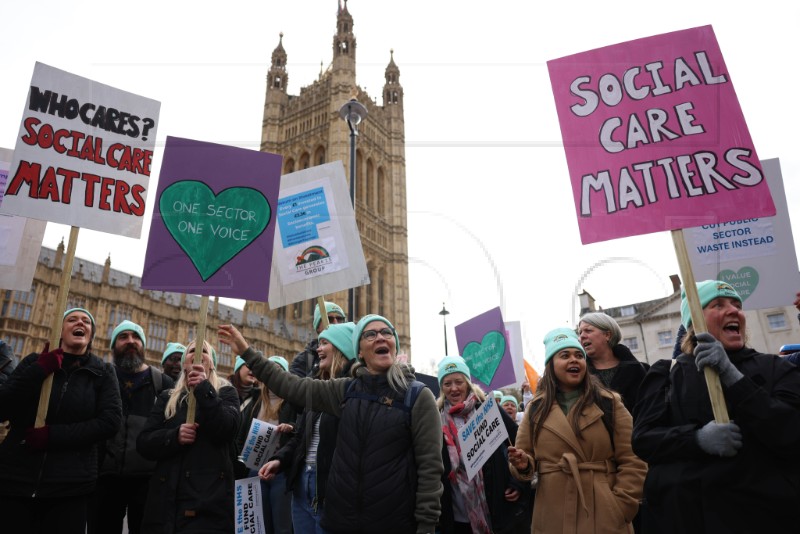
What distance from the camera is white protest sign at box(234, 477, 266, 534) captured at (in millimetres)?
3159

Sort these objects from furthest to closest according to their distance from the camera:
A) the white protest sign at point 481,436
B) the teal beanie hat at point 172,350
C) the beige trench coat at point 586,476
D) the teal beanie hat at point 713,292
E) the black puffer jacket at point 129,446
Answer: the teal beanie hat at point 172,350, the black puffer jacket at point 129,446, the white protest sign at point 481,436, the beige trench coat at point 586,476, the teal beanie hat at point 713,292

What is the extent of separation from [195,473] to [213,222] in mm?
1636

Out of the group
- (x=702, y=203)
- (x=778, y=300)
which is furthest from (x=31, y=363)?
(x=778, y=300)

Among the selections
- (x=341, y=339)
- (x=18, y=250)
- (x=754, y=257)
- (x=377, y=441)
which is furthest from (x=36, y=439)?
(x=754, y=257)

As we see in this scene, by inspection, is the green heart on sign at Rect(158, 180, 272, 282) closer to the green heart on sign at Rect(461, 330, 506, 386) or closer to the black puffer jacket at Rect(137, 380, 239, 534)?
the black puffer jacket at Rect(137, 380, 239, 534)

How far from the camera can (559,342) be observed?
300 cm

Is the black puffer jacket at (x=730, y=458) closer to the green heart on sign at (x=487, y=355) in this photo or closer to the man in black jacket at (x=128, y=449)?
the man in black jacket at (x=128, y=449)

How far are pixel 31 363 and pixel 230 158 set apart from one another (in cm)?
184

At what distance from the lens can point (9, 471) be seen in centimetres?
310

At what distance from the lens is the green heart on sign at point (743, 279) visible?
4926 millimetres

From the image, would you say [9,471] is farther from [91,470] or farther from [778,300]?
[778,300]

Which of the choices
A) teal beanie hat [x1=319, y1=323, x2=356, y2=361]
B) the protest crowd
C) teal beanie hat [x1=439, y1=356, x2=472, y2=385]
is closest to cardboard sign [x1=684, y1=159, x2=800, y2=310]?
the protest crowd

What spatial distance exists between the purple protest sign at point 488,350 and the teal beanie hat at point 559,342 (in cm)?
471

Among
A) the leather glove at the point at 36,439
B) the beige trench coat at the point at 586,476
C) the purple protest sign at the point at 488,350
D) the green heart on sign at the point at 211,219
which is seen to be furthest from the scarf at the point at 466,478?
the purple protest sign at the point at 488,350
